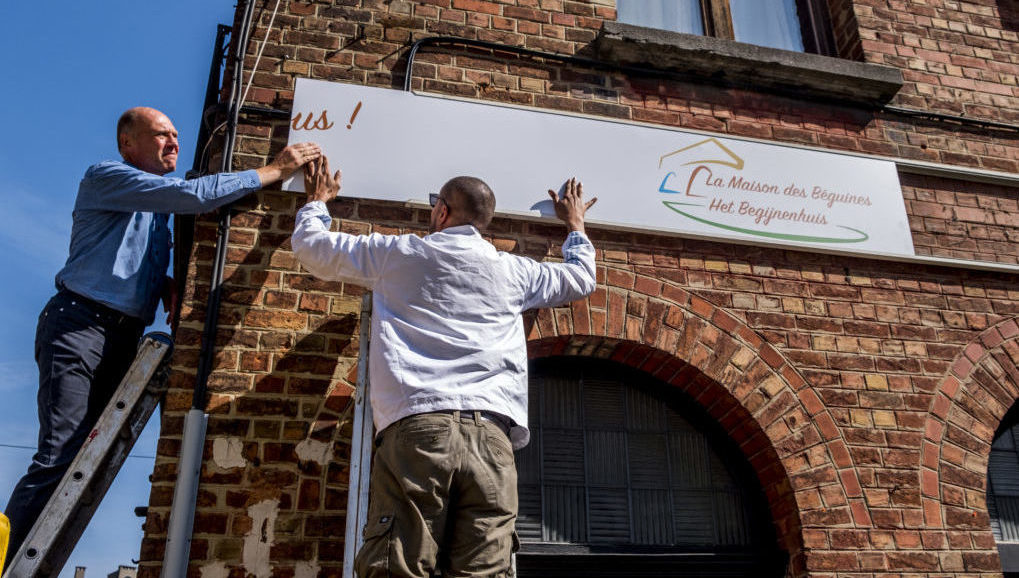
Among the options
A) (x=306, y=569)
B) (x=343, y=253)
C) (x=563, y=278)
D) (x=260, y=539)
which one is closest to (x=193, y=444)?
(x=260, y=539)

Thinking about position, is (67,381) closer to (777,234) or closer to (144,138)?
(144,138)

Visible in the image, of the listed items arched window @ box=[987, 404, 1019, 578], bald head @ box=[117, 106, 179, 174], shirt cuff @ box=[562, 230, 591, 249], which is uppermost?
bald head @ box=[117, 106, 179, 174]

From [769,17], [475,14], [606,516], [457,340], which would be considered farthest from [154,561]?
[769,17]

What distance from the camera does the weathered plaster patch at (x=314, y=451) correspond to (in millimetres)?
3223

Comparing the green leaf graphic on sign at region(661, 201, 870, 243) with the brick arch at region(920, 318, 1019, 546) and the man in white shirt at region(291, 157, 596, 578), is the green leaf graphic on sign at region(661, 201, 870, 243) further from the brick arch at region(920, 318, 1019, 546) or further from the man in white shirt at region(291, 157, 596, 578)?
the man in white shirt at region(291, 157, 596, 578)

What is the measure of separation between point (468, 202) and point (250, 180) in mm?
1159

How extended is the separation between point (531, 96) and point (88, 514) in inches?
112

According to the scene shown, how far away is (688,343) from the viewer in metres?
3.84

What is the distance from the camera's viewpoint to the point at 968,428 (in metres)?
4.01

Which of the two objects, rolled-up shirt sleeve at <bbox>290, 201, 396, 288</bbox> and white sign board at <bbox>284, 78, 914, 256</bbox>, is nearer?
rolled-up shirt sleeve at <bbox>290, 201, 396, 288</bbox>

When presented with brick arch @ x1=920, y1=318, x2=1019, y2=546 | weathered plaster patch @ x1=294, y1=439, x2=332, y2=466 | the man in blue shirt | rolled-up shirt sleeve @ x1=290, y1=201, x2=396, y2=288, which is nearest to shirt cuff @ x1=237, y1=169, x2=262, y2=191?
the man in blue shirt

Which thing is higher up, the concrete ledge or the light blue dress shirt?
the concrete ledge

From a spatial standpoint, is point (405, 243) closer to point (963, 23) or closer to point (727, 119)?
point (727, 119)

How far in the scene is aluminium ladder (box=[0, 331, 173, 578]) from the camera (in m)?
2.78
